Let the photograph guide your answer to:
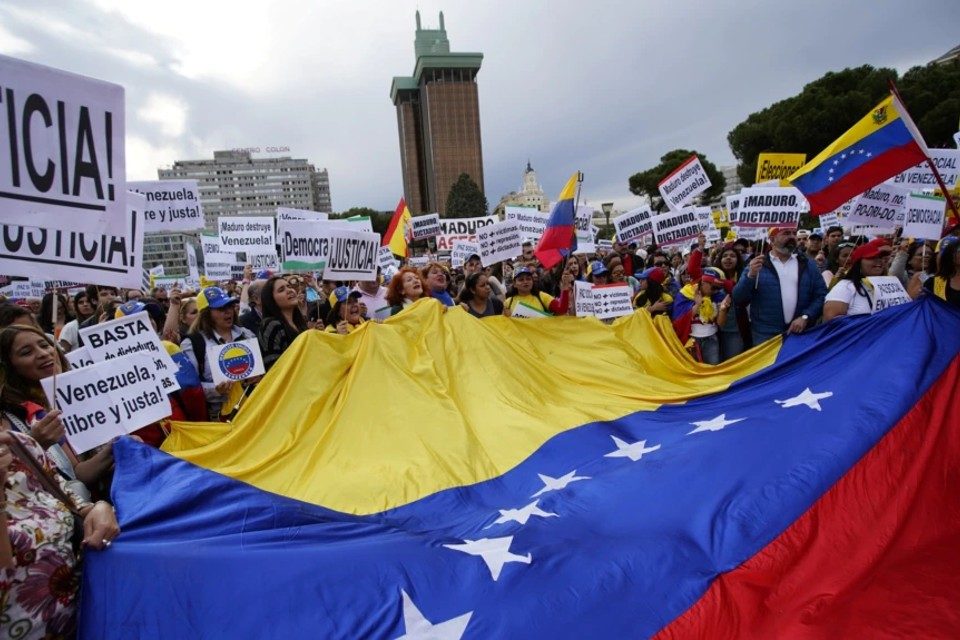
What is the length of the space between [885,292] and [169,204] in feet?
28.0

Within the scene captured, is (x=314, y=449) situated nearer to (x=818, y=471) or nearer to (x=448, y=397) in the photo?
(x=448, y=397)

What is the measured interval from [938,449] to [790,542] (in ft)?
4.07

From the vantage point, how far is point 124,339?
3.33 metres

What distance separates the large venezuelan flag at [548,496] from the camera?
208cm

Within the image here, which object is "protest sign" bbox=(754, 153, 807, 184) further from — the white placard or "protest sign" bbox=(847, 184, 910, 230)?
the white placard

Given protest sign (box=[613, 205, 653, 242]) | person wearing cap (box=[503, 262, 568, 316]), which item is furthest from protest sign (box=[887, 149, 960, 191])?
person wearing cap (box=[503, 262, 568, 316])

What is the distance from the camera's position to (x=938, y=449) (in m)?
3.10

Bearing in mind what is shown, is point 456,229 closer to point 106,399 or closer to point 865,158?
point 865,158

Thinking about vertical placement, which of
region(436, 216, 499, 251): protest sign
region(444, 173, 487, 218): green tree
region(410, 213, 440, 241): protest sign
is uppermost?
region(444, 173, 487, 218): green tree

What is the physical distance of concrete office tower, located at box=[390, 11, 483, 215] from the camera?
121m

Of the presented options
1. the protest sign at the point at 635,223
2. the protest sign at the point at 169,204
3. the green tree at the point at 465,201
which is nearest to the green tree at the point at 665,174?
the green tree at the point at 465,201

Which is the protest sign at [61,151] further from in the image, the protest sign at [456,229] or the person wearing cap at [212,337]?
the protest sign at [456,229]

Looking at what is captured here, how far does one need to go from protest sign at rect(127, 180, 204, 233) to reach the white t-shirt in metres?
7.75

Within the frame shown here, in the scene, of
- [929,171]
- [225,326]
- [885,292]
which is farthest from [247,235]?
[929,171]
